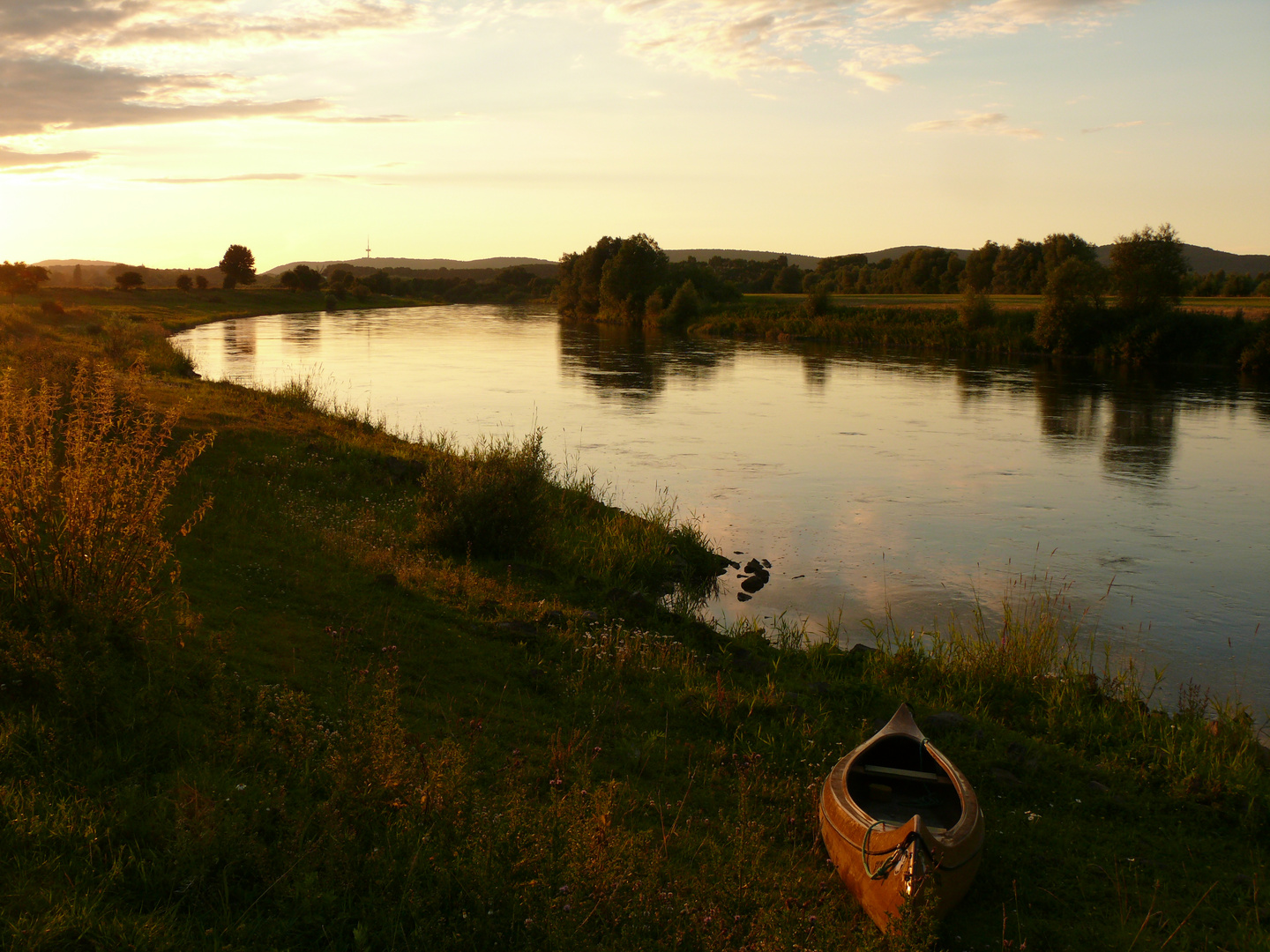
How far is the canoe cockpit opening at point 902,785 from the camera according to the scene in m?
6.54

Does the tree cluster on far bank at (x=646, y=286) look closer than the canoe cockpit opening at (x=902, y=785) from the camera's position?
No

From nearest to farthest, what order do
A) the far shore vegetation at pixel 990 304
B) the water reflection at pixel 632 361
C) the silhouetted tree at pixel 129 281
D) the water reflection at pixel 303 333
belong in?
the water reflection at pixel 632 361 < the far shore vegetation at pixel 990 304 < the water reflection at pixel 303 333 < the silhouetted tree at pixel 129 281

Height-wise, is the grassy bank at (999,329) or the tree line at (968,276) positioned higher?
the tree line at (968,276)

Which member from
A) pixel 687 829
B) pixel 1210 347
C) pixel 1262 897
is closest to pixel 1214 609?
pixel 1262 897

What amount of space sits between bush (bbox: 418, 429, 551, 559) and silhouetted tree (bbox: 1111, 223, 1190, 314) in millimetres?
49209

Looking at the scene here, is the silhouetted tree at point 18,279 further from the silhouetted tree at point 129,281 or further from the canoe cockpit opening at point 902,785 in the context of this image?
the canoe cockpit opening at point 902,785

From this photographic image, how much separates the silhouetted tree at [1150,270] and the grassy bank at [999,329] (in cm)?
126

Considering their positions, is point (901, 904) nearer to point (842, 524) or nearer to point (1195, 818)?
point (1195, 818)

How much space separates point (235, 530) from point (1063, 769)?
8924 millimetres

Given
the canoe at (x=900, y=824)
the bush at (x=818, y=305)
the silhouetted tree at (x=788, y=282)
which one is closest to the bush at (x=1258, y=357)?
the bush at (x=818, y=305)

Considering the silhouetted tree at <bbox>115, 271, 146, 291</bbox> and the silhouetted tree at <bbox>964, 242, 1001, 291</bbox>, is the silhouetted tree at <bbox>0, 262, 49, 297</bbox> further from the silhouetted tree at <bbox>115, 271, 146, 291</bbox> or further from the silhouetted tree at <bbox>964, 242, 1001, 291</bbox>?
the silhouetted tree at <bbox>964, 242, 1001, 291</bbox>

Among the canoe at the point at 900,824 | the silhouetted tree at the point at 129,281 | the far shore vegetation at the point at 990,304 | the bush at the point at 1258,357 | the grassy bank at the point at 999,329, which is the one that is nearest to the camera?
the canoe at the point at 900,824

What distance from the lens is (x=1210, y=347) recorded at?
47875mm

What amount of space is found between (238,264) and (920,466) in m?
125
